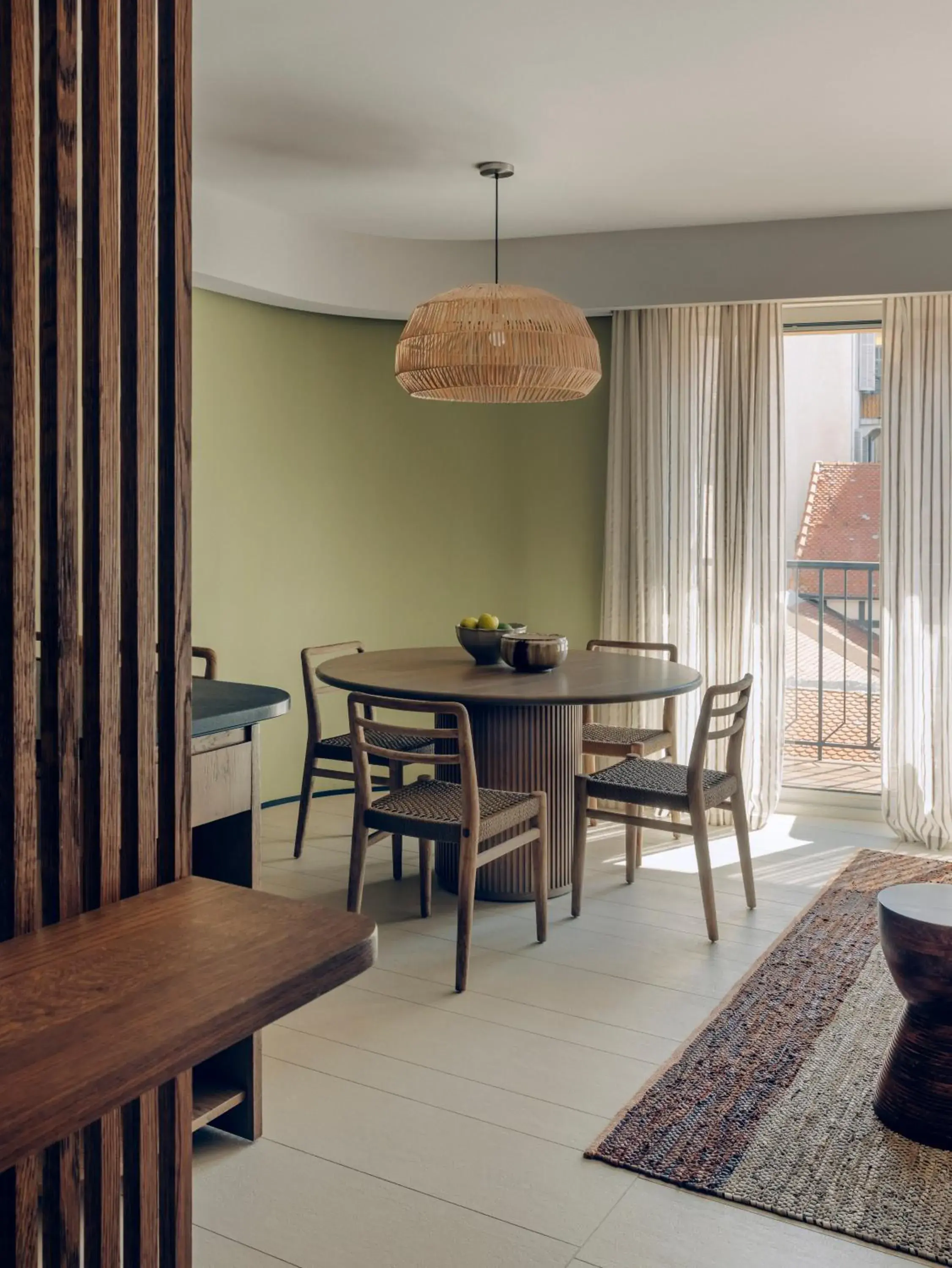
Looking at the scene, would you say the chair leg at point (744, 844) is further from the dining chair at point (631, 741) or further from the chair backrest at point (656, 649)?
the chair backrest at point (656, 649)

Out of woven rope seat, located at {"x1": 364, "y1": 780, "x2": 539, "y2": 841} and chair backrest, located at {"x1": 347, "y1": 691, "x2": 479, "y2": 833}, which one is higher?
chair backrest, located at {"x1": 347, "y1": 691, "x2": 479, "y2": 833}

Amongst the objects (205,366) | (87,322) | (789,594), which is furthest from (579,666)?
(87,322)

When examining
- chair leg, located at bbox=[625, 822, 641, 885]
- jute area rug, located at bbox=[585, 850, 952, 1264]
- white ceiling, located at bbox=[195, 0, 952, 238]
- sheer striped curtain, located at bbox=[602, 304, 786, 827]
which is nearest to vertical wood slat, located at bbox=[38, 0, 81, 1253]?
jute area rug, located at bbox=[585, 850, 952, 1264]

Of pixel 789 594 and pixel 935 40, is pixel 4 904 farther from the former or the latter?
pixel 789 594

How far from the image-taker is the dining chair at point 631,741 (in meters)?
4.26

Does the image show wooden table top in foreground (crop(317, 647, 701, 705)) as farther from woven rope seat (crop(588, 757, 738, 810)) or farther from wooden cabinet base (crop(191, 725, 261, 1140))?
wooden cabinet base (crop(191, 725, 261, 1140))

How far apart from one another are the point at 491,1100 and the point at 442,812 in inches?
37.0

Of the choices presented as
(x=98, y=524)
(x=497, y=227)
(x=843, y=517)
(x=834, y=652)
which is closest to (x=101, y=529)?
(x=98, y=524)

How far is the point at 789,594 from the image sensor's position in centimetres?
546

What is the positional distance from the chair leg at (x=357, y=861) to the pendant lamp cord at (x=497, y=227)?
1.90 metres

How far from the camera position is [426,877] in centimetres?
384

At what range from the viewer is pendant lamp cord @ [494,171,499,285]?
4.30 metres

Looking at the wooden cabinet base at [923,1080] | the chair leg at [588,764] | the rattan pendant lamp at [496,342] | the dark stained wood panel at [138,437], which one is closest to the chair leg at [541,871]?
the chair leg at [588,764]

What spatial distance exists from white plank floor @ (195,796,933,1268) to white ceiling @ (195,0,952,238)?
8.50 feet
